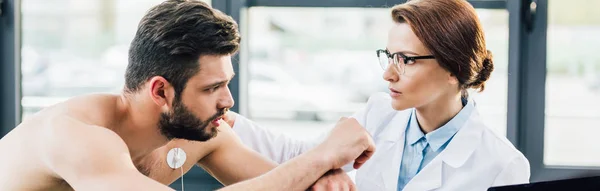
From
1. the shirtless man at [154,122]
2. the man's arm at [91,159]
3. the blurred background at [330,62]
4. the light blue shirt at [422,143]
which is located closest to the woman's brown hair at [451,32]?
the light blue shirt at [422,143]

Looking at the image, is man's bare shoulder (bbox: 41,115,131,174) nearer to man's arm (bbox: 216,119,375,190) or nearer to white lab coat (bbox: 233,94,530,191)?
man's arm (bbox: 216,119,375,190)

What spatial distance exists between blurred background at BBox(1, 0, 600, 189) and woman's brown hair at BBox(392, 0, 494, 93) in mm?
1095

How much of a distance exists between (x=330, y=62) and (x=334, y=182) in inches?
60.8

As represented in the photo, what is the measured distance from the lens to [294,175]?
154 cm

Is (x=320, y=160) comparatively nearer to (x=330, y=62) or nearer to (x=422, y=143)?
(x=422, y=143)

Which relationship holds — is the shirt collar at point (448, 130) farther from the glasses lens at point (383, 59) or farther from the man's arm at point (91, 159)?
the man's arm at point (91, 159)

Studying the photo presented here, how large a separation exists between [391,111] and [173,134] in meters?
0.67

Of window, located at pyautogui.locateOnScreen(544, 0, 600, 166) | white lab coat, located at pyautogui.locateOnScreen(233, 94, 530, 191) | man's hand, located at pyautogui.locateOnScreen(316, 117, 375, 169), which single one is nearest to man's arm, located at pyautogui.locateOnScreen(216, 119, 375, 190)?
man's hand, located at pyautogui.locateOnScreen(316, 117, 375, 169)

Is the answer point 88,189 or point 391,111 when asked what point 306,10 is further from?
point 88,189

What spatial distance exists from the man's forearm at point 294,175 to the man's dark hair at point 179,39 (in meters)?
0.26

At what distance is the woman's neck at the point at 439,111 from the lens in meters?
1.97

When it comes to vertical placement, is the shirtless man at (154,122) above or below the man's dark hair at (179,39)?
below

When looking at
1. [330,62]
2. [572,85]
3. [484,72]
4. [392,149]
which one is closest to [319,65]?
[330,62]

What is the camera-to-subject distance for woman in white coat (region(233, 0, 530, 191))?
1.86m
